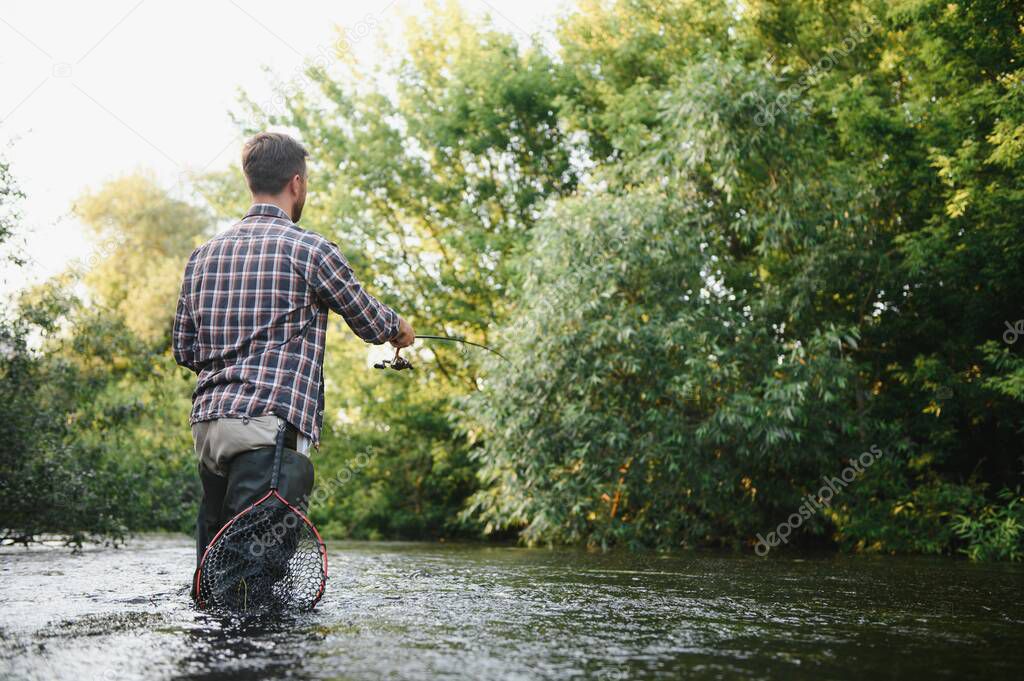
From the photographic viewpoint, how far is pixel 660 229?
11.6 metres

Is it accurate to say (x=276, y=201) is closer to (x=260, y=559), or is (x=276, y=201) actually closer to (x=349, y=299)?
(x=349, y=299)

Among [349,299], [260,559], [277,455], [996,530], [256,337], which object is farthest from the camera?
[996,530]

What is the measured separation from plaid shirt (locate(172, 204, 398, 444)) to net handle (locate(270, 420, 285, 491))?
6cm

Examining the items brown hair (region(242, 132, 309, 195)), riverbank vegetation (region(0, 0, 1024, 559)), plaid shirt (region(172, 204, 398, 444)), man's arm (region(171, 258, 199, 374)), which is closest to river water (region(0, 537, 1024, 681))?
plaid shirt (region(172, 204, 398, 444))

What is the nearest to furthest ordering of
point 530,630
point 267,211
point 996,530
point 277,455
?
point 530,630 → point 277,455 → point 267,211 → point 996,530

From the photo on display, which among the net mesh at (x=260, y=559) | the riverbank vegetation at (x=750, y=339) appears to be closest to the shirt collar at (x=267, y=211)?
the net mesh at (x=260, y=559)

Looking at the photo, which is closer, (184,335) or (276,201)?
(184,335)

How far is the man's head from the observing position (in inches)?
162

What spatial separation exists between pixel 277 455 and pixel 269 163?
126 centimetres

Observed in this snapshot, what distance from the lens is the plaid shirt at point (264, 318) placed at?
3785 millimetres

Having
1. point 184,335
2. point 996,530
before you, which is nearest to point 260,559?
point 184,335

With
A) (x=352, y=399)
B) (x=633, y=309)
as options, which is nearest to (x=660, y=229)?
(x=633, y=309)

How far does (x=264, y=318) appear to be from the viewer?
3.83 metres

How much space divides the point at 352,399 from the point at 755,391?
10.4 m
